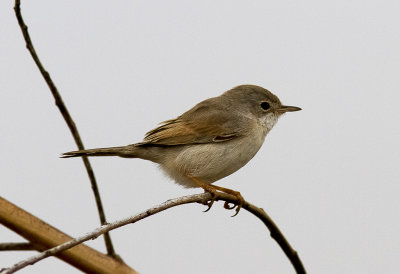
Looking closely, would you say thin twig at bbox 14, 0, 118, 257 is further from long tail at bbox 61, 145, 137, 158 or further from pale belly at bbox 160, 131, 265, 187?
pale belly at bbox 160, 131, 265, 187

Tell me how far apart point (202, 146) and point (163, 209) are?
2.05 metres

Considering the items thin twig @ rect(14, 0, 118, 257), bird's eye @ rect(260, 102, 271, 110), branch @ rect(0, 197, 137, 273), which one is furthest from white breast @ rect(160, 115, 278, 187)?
branch @ rect(0, 197, 137, 273)

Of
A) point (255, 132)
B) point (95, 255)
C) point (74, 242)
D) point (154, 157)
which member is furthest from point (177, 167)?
point (74, 242)

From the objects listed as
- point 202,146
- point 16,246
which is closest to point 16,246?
point 16,246

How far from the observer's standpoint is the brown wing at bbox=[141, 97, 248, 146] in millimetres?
4285

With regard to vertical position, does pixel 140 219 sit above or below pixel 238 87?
below

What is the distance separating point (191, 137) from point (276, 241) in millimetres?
1681

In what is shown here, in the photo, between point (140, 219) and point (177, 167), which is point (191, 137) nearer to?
point (177, 167)

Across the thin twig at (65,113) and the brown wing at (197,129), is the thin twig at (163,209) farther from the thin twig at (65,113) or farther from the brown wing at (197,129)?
the brown wing at (197,129)

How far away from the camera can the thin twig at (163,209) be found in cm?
168

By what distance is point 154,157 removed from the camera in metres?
4.30

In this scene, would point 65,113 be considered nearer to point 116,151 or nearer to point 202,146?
point 116,151

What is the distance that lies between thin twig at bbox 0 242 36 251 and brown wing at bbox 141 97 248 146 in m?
2.11

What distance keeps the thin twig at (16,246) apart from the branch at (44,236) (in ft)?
0.19
